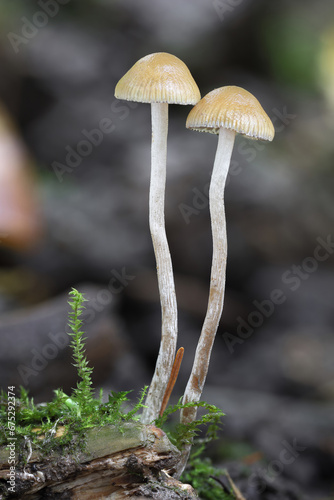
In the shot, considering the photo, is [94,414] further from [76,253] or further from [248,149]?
[248,149]

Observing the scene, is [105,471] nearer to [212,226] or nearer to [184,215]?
[212,226]

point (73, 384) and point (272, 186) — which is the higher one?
point (272, 186)

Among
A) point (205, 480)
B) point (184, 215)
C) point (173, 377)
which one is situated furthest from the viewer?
point (184, 215)

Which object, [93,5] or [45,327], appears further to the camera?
[93,5]

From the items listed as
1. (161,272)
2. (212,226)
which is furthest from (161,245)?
(212,226)

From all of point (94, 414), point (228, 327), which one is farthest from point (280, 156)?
point (94, 414)

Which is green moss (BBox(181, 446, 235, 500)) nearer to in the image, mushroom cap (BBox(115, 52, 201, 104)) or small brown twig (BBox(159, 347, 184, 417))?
small brown twig (BBox(159, 347, 184, 417))

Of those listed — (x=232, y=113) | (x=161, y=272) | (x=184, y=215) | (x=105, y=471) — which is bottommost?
(x=105, y=471)
